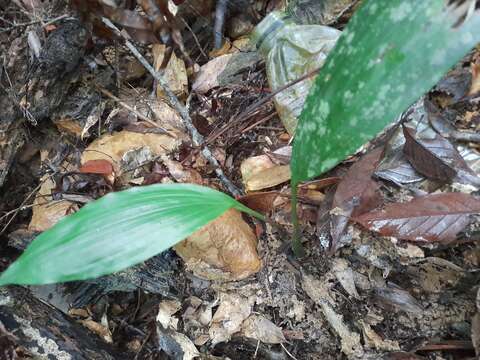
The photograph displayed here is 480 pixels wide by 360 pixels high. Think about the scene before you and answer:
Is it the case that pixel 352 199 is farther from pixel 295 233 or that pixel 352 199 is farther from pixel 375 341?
pixel 375 341

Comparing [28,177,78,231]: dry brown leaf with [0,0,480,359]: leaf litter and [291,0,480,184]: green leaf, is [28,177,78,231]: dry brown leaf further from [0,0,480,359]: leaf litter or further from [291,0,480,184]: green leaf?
[291,0,480,184]: green leaf

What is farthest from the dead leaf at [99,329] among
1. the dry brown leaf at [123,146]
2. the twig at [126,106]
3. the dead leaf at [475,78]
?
the dead leaf at [475,78]

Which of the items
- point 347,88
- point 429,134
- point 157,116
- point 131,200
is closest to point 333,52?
point 347,88

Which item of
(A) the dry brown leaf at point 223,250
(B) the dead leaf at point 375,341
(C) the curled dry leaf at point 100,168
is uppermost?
(C) the curled dry leaf at point 100,168

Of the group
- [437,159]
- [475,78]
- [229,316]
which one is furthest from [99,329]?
[475,78]

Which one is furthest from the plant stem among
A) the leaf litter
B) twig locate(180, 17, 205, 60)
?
twig locate(180, 17, 205, 60)

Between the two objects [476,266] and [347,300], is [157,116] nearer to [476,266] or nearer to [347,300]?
[347,300]

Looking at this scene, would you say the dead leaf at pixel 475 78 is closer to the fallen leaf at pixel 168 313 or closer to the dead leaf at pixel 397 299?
the dead leaf at pixel 397 299

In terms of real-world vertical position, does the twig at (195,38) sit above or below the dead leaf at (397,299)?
above
